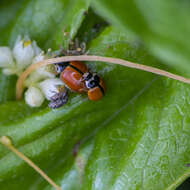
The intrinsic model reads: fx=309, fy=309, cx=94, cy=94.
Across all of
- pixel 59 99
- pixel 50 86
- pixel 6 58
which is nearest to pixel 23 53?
pixel 6 58

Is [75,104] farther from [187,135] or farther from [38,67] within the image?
[187,135]

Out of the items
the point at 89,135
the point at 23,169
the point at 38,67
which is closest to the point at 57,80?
the point at 38,67

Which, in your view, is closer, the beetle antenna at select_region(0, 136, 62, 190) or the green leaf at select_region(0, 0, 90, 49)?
the beetle antenna at select_region(0, 136, 62, 190)

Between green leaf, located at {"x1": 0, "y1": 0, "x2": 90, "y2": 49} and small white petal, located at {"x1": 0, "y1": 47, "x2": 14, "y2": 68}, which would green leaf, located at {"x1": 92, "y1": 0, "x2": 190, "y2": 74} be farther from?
small white petal, located at {"x1": 0, "y1": 47, "x2": 14, "y2": 68}

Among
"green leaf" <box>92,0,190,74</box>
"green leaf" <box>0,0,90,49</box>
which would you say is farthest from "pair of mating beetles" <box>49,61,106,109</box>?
"green leaf" <box>92,0,190,74</box>

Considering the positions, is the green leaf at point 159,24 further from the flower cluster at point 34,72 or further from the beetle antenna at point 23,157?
the beetle antenna at point 23,157

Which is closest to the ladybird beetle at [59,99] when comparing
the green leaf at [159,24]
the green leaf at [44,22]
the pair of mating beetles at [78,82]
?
the pair of mating beetles at [78,82]
